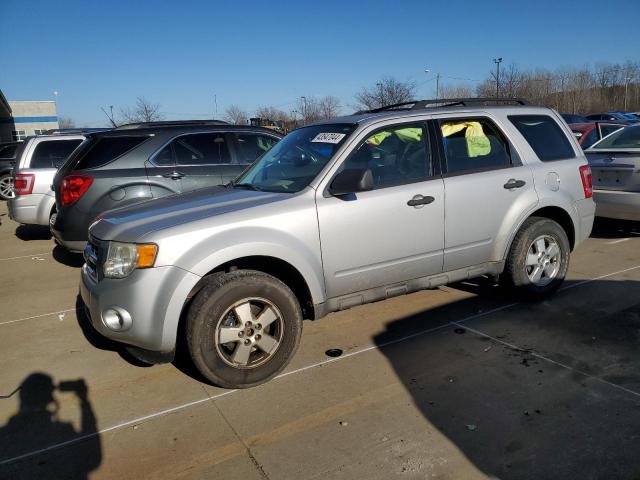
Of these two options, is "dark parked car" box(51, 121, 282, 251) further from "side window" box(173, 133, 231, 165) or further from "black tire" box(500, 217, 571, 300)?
"black tire" box(500, 217, 571, 300)

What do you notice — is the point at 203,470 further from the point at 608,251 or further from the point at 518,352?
the point at 608,251

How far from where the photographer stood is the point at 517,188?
4520mm

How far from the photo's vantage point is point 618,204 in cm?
686

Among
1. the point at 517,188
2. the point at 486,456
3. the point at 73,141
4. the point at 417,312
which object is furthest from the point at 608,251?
the point at 73,141

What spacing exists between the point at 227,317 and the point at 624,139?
687 centimetres

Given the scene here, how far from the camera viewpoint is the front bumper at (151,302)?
10.4 ft

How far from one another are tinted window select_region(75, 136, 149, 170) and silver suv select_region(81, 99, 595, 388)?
8.10ft

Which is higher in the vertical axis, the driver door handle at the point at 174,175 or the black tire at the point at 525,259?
the driver door handle at the point at 174,175

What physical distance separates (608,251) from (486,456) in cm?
504

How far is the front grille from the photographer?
3506mm

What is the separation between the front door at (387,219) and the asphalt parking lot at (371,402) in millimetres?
616

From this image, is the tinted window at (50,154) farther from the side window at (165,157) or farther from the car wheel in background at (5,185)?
the car wheel in background at (5,185)

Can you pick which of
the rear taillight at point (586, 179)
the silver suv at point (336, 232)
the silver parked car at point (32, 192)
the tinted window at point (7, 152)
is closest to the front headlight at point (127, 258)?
the silver suv at point (336, 232)

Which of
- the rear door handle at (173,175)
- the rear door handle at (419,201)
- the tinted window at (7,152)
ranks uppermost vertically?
the tinted window at (7,152)
